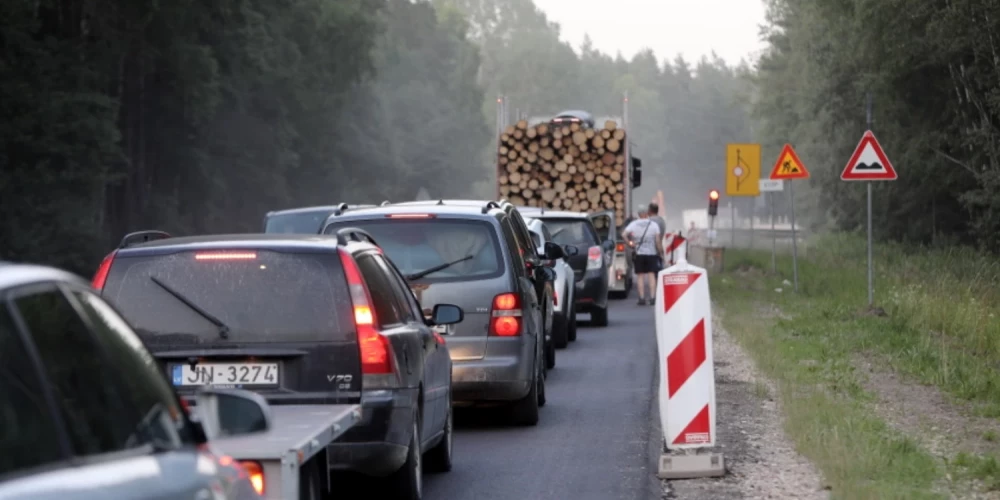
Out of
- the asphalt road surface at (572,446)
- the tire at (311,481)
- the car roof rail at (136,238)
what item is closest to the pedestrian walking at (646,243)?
the asphalt road surface at (572,446)

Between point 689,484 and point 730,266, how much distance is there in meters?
33.9

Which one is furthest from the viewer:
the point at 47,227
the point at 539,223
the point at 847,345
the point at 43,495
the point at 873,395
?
the point at 47,227

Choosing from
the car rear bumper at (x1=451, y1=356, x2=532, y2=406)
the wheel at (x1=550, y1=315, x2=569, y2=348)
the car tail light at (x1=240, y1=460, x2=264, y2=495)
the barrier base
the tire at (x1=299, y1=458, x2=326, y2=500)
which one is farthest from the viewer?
the wheel at (x1=550, y1=315, x2=569, y2=348)

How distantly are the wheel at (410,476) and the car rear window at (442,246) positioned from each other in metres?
3.60

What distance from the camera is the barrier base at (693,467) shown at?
9719 millimetres

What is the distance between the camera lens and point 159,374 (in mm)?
3965

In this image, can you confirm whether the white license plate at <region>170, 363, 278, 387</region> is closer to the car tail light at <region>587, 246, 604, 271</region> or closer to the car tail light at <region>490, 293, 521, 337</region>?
the car tail light at <region>490, 293, 521, 337</region>

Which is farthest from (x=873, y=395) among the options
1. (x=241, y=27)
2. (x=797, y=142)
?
(x=797, y=142)

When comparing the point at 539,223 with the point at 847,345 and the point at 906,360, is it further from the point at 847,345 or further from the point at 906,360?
the point at 906,360

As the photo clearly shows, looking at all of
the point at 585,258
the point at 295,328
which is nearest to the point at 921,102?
the point at 585,258

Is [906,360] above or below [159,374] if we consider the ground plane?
below

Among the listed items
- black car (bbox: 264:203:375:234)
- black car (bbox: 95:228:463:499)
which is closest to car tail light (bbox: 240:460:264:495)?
black car (bbox: 95:228:463:499)

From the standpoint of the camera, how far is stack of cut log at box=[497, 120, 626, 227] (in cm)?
3369

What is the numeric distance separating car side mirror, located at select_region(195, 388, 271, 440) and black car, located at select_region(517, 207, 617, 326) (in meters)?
19.4
